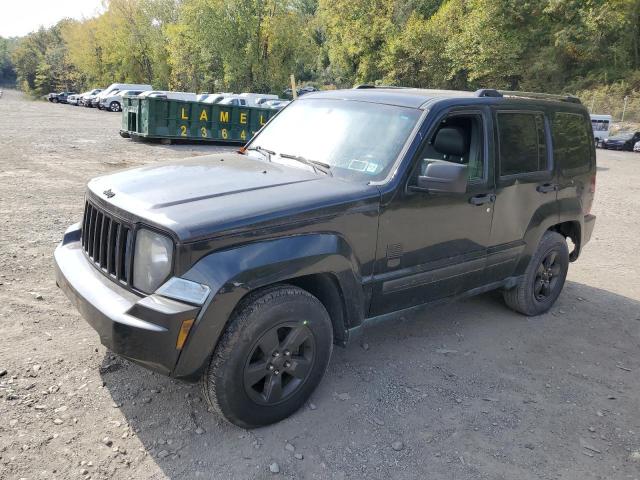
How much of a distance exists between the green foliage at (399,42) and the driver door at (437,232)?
4175cm

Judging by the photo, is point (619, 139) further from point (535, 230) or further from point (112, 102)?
point (112, 102)

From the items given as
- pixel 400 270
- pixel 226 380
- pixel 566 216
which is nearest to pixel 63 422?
pixel 226 380

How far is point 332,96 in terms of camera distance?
4.39 meters

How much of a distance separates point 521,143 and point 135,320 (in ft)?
10.9

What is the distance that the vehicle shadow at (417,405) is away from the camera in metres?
2.98

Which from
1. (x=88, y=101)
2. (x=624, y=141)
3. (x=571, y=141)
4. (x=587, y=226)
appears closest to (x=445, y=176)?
Result: (x=571, y=141)

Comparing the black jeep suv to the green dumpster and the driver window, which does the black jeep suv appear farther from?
the green dumpster

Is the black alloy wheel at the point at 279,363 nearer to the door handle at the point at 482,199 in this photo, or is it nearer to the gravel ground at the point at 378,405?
the gravel ground at the point at 378,405

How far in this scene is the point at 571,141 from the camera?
501 centimetres

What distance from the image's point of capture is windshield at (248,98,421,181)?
3.62 meters

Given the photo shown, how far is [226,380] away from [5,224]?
5307 millimetres

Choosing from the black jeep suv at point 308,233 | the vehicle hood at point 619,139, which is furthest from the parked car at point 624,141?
the black jeep suv at point 308,233

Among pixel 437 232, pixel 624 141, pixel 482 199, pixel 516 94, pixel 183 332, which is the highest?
pixel 516 94

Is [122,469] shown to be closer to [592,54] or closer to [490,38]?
[490,38]
